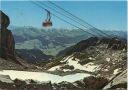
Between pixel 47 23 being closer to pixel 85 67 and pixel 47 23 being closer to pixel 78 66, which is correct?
pixel 85 67

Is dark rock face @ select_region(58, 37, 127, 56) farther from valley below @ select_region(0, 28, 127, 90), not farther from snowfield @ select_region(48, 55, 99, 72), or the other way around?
snowfield @ select_region(48, 55, 99, 72)

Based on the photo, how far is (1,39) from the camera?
250 feet

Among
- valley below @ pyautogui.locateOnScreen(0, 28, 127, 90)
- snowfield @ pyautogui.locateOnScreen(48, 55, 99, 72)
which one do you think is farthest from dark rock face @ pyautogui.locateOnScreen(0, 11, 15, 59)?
snowfield @ pyautogui.locateOnScreen(48, 55, 99, 72)

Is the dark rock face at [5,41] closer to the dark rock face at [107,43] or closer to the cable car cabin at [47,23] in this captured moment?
the dark rock face at [107,43]

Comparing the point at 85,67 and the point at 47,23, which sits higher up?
the point at 47,23

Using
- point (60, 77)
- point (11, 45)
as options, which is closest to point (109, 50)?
point (11, 45)

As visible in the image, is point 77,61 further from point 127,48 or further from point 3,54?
point 3,54

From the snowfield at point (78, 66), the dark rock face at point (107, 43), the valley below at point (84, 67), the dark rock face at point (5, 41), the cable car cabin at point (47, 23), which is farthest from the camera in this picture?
the dark rock face at point (107, 43)

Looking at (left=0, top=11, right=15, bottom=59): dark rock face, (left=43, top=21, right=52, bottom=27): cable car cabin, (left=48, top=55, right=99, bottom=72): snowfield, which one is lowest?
(left=48, top=55, right=99, bottom=72): snowfield

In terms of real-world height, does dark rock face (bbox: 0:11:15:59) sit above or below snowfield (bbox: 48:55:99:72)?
above

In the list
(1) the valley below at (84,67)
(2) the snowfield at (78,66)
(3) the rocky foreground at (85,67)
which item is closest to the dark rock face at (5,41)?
(1) the valley below at (84,67)

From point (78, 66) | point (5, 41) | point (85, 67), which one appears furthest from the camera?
point (5, 41)

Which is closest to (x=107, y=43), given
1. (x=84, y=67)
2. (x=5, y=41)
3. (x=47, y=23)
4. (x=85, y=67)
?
(x=84, y=67)

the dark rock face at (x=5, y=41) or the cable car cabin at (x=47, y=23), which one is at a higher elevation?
the cable car cabin at (x=47, y=23)
